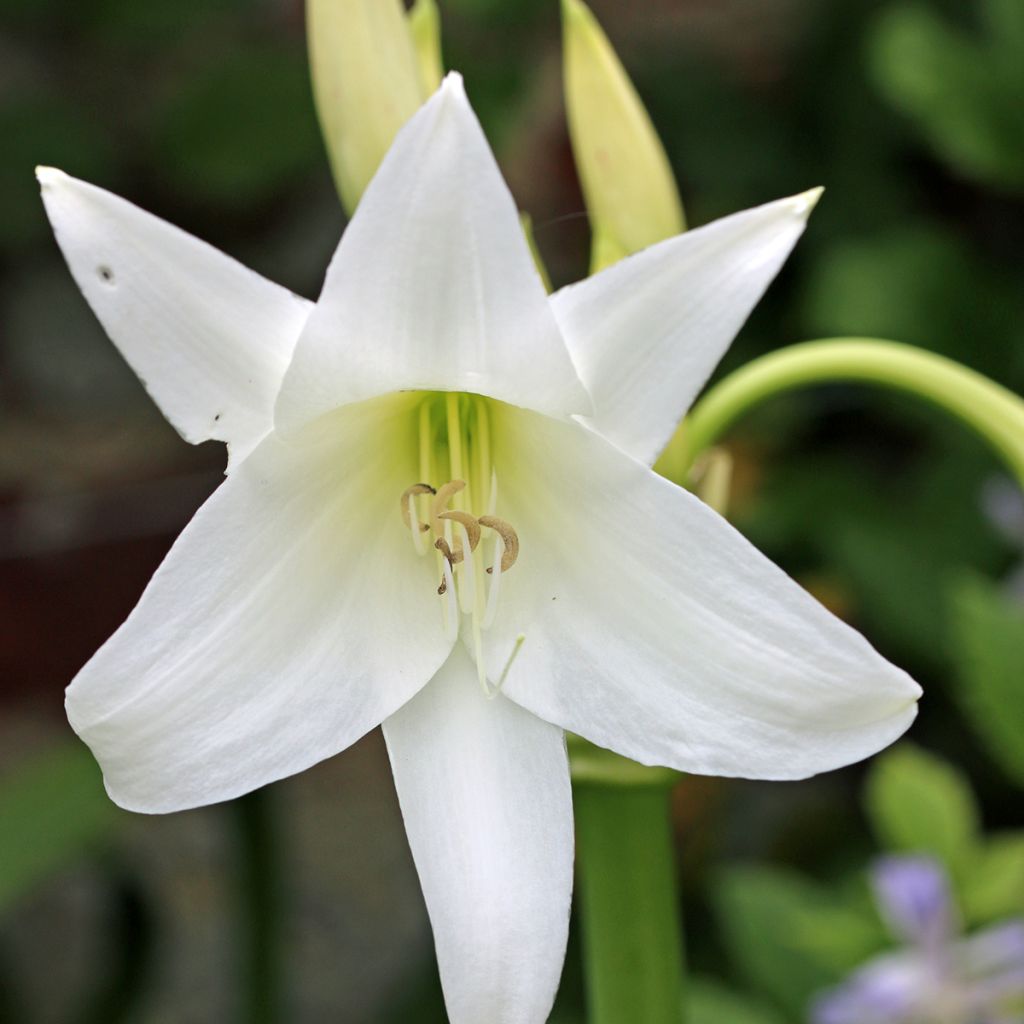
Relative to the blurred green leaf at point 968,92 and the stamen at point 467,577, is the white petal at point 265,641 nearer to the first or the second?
the stamen at point 467,577

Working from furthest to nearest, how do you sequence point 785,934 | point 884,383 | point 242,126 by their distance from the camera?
point 242,126
point 785,934
point 884,383

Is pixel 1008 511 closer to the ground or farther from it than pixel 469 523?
closer to the ground

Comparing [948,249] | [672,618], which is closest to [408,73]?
[672,618]

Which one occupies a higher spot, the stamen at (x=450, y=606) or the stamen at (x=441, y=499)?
the stamen at (x=441, y=499)

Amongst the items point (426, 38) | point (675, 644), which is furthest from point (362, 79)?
point (675, 644)

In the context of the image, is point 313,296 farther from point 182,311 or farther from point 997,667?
point 182,311

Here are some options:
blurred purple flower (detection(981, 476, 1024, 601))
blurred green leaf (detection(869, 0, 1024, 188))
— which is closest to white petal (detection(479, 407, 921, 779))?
blurred purple flower (detection(981, 476, 1024, 601))

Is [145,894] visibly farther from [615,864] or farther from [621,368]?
[621,368]

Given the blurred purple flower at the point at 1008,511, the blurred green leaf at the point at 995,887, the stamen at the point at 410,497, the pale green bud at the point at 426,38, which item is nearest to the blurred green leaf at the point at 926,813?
the blurred green leaf at the point at 995,887
